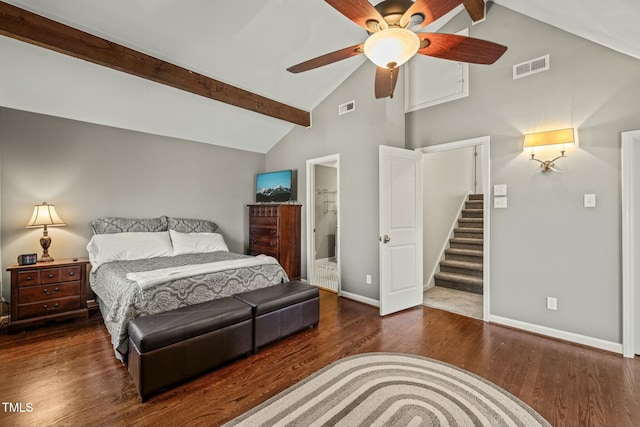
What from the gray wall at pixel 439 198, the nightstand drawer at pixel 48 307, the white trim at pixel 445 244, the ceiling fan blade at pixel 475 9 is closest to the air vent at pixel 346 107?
the gray wall at pixel 439 198

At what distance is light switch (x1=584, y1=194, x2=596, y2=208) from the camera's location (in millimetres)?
2705

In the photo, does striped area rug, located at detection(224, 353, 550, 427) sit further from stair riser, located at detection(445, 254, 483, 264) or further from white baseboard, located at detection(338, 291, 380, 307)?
stair riser, located at detection(445, 254, 483, 264)

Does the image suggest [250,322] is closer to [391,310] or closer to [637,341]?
[391,310]

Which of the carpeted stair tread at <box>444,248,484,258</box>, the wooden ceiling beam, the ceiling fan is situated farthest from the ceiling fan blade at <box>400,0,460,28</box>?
the carpeted stair tread at <box>444,248,484,258</box>

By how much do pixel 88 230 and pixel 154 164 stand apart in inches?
49.9

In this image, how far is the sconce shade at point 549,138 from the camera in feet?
9.02

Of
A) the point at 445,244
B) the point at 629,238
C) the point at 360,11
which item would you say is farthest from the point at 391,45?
the point at 445,244

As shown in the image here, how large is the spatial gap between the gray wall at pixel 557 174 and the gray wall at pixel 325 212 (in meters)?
3.45

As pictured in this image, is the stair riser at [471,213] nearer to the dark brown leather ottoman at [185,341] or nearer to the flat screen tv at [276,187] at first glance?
the flat screen tv at [276,187]

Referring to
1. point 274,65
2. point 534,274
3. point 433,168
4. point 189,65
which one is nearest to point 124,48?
point 189,65

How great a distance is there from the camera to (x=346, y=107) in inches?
171

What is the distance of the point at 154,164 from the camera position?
4441 millimetres

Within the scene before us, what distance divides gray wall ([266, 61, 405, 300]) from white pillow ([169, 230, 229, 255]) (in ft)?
6.34

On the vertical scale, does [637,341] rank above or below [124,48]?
below
